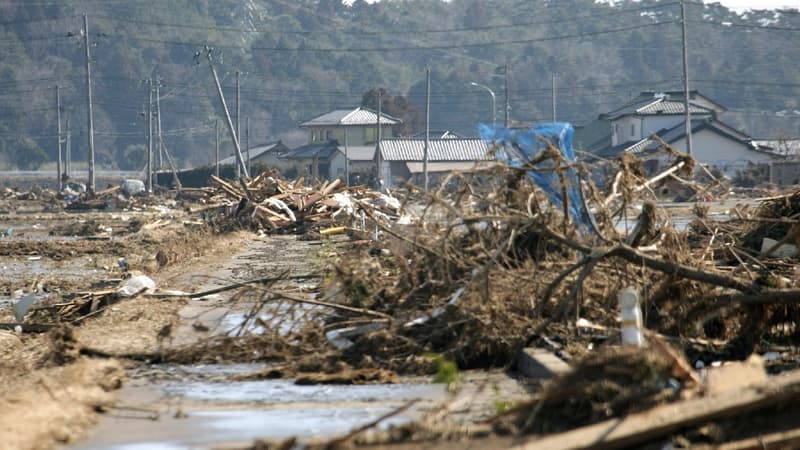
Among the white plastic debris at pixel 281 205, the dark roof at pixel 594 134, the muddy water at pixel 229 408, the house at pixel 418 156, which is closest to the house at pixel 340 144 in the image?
the house at pixel 418 156

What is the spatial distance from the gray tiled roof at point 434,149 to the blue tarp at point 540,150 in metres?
59.2

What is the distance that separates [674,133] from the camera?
61750 mm

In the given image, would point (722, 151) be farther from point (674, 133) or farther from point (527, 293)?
point (527, 293)

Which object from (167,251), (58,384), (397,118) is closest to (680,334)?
(58,384)

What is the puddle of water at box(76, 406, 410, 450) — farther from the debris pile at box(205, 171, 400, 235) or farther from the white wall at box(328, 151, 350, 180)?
the white wall at box(328, 151, 350, 180)

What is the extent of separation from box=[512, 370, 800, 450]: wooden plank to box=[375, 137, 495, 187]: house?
6366 centimetres

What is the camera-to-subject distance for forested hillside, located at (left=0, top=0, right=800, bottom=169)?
335 ft

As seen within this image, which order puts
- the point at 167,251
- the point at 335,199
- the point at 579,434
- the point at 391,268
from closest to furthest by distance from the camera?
the point at 579,434
the point at 391,268
the point at 167,251
the point at 335,199

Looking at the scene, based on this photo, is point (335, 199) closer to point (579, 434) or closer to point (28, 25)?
point (579, 434)

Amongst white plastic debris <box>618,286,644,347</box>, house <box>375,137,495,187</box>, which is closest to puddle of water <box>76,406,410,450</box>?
white plastic debris <box>618,286,644,347</box>

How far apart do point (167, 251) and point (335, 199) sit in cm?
1035

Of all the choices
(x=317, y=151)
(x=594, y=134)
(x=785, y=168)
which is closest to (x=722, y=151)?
(x=785, y=168)

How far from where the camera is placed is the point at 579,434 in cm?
598

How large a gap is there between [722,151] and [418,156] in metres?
20.3
